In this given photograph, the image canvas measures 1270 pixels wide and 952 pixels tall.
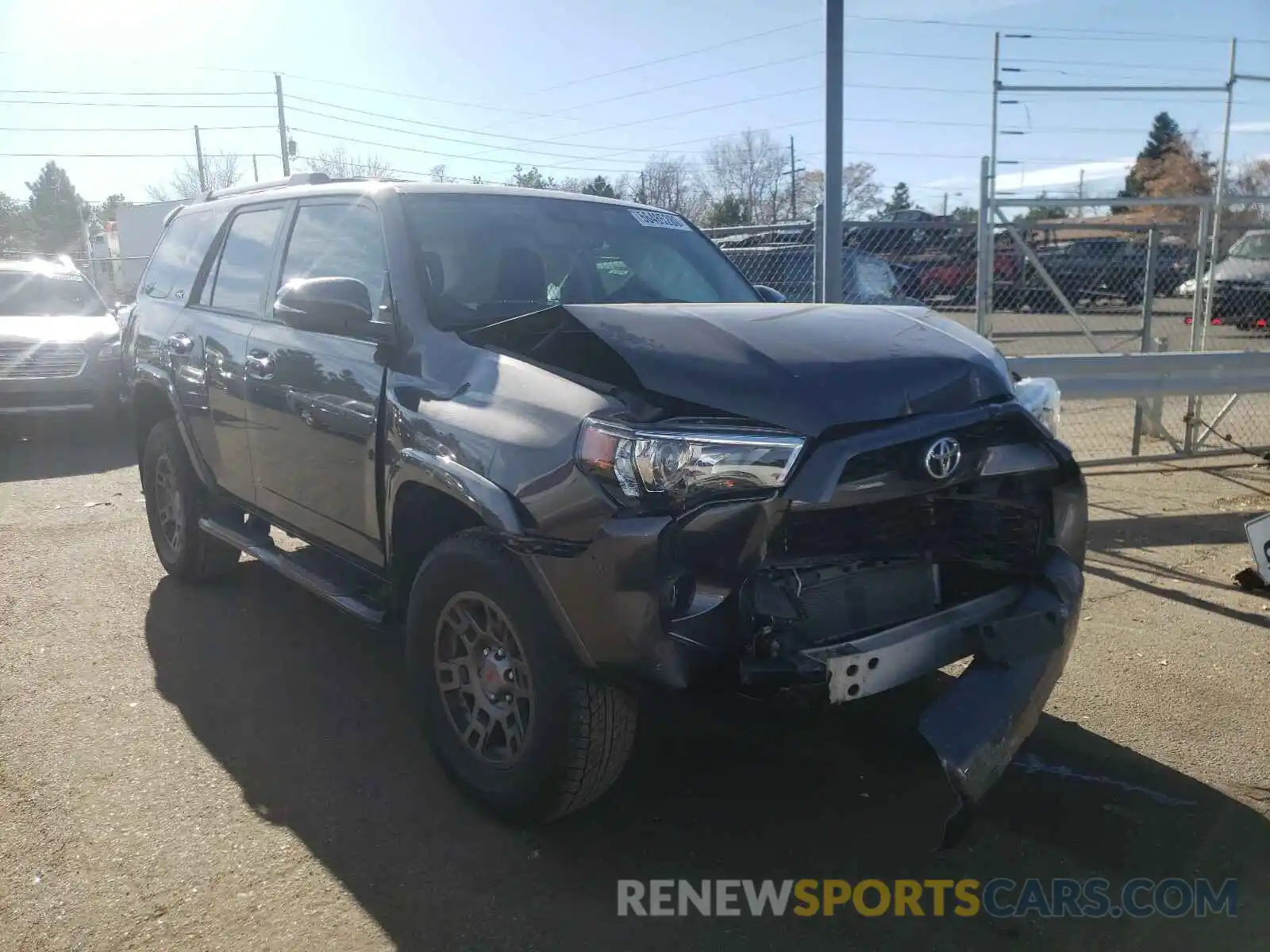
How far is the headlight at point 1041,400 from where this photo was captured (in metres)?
3.56

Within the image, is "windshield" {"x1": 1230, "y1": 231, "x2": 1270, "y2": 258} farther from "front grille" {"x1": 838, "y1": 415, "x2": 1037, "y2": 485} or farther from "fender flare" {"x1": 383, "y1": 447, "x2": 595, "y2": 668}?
"fender flare" {"x1": 383, "y1": 447, "x2": 595, "y2": 668}

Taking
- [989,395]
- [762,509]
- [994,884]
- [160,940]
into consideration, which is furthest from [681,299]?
[160,940]

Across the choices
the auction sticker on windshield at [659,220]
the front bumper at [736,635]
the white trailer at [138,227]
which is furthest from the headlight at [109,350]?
the white trailer at [138,227]

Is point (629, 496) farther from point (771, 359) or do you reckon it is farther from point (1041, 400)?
point (1041, 400)

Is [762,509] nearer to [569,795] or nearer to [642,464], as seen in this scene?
[642,464]

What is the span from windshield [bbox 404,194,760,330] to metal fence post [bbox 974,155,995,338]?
3.79 m

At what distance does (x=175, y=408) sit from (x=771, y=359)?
3676mm

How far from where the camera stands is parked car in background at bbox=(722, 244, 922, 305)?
362 inches

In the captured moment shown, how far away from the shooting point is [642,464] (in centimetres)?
271

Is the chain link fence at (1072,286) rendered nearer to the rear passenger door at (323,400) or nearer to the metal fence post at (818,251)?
the metal fence post at (818,251)

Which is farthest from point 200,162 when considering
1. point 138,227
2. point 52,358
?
point 52,358

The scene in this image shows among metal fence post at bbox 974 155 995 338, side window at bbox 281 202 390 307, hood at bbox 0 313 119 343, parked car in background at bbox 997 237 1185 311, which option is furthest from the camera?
hood at bbox 0 313 119 343

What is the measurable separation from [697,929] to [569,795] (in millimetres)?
502

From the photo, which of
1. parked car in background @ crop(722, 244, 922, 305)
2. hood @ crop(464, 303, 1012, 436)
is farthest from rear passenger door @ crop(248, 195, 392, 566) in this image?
parked car in background @ crop(722, 244, 922, 305)
